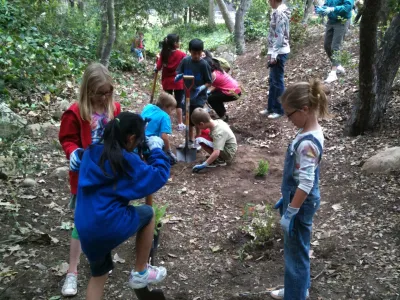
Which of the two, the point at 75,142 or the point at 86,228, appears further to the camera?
the point at 75,142

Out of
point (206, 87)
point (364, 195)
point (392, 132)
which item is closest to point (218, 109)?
point (206, 87)

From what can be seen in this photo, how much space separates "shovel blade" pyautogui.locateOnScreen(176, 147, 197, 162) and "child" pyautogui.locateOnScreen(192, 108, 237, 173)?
0.30 metres

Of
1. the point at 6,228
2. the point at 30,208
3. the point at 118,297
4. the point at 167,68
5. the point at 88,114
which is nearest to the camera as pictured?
the point at 88,114

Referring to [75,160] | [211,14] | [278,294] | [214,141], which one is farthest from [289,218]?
[211,14]

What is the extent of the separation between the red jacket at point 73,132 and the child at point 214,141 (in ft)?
9.11

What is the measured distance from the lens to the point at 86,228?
245cm

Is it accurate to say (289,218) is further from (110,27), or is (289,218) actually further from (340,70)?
(110,27)

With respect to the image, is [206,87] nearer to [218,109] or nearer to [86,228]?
[218,109]

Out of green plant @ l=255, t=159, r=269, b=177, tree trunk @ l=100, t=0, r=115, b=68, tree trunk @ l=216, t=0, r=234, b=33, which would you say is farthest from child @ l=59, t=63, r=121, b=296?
tree trunk @ l=216, t=0, r=234, b=33

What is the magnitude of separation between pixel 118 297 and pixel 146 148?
1323 mm

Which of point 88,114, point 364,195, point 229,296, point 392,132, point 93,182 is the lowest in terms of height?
point 229,296

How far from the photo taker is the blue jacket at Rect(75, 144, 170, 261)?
2432 mm

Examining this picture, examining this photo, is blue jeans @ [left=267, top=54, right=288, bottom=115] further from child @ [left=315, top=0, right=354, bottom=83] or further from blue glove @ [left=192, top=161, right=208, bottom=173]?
blue glove @ [left=192, top=161, right=208, bottom=173]

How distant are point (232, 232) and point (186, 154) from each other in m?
2.07
